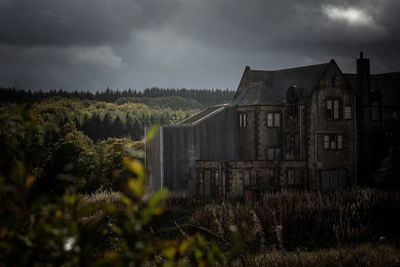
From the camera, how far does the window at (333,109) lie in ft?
94.3

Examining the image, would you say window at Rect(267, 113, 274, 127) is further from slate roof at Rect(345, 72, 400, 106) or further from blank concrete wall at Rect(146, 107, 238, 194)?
slate roof at Rect(345, 72, 400, 106)

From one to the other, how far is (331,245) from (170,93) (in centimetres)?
16197

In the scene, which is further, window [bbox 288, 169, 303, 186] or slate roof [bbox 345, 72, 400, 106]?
slate roof [bbox 345, 72, 400, 106]

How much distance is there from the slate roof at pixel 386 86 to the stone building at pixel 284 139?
25 cm

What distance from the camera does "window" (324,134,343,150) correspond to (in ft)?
94.1

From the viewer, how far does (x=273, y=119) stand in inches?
1179

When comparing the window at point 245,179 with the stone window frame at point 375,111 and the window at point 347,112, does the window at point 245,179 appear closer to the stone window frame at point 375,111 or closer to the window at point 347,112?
the window at point 347,112

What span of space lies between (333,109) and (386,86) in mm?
9208

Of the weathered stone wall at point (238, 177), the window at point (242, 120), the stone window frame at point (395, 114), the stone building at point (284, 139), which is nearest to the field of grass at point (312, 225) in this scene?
the weathered stone wall at point (238, 177)

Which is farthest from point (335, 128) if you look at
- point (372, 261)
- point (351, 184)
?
point (372, 261)

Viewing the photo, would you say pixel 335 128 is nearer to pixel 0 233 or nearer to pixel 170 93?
pixel 0 233

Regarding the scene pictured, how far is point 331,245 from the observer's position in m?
12.5

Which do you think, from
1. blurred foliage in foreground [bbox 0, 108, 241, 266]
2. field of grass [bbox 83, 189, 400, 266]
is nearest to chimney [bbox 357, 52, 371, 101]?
field of grass [bbox 83, 189, 400, 266]

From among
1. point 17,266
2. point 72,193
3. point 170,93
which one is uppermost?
point 170,93
